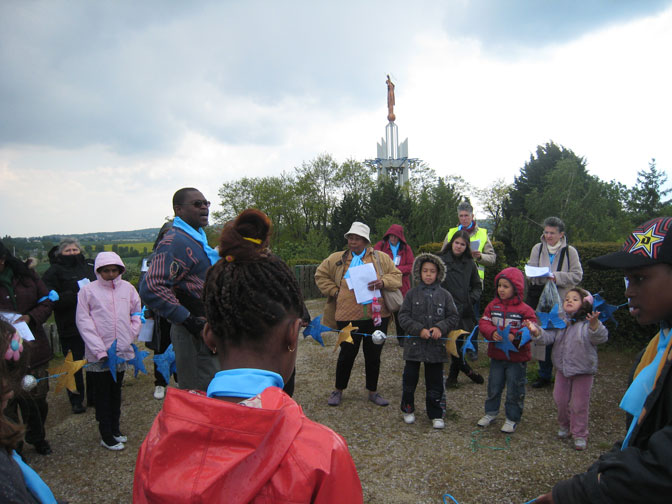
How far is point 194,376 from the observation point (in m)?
3.29

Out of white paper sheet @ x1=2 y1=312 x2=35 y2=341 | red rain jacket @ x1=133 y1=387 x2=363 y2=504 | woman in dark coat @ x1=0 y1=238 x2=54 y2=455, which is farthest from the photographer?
woman in dark coat @ x1=0 y1=238 x2=54 y2=455

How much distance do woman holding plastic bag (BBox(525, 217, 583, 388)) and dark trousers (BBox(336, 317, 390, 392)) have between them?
1.93 m

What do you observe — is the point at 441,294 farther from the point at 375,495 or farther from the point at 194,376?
the point at 194,376

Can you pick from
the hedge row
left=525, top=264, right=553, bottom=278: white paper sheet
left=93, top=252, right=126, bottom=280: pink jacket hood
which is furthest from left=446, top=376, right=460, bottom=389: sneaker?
left=93, top=252, right=126, bottom=280: pink jacket hood

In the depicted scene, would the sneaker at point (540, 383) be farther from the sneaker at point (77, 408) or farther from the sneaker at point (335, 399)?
the sneaker at point (77, 408)

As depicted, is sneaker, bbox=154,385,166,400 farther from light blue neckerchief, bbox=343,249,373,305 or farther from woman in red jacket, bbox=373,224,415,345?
woman in red jacket, bbox=373,224,415,345

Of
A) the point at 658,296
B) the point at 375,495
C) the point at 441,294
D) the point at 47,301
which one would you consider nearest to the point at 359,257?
the point at 441,294

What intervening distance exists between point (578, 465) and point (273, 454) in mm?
3945

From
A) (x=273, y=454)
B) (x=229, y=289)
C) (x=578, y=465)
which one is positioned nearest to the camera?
(x=273, y=454)

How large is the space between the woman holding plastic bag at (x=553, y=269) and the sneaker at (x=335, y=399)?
244 centimetres

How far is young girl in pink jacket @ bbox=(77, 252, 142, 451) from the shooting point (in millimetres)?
4230

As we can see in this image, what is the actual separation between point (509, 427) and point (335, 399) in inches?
79.8

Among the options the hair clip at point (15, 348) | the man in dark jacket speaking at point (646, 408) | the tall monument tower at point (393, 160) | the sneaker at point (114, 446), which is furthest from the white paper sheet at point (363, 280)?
the tall monument tower at point (393, 160)

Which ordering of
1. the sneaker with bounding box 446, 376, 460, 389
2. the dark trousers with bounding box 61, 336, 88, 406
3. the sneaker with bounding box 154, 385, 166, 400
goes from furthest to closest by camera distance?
the sneaker with bounding box 446, 376, 460, 389, the sneaker with bounding box 154, 385, 166, 400, the dark trousers with bounding box 61, 336, 88, 406
